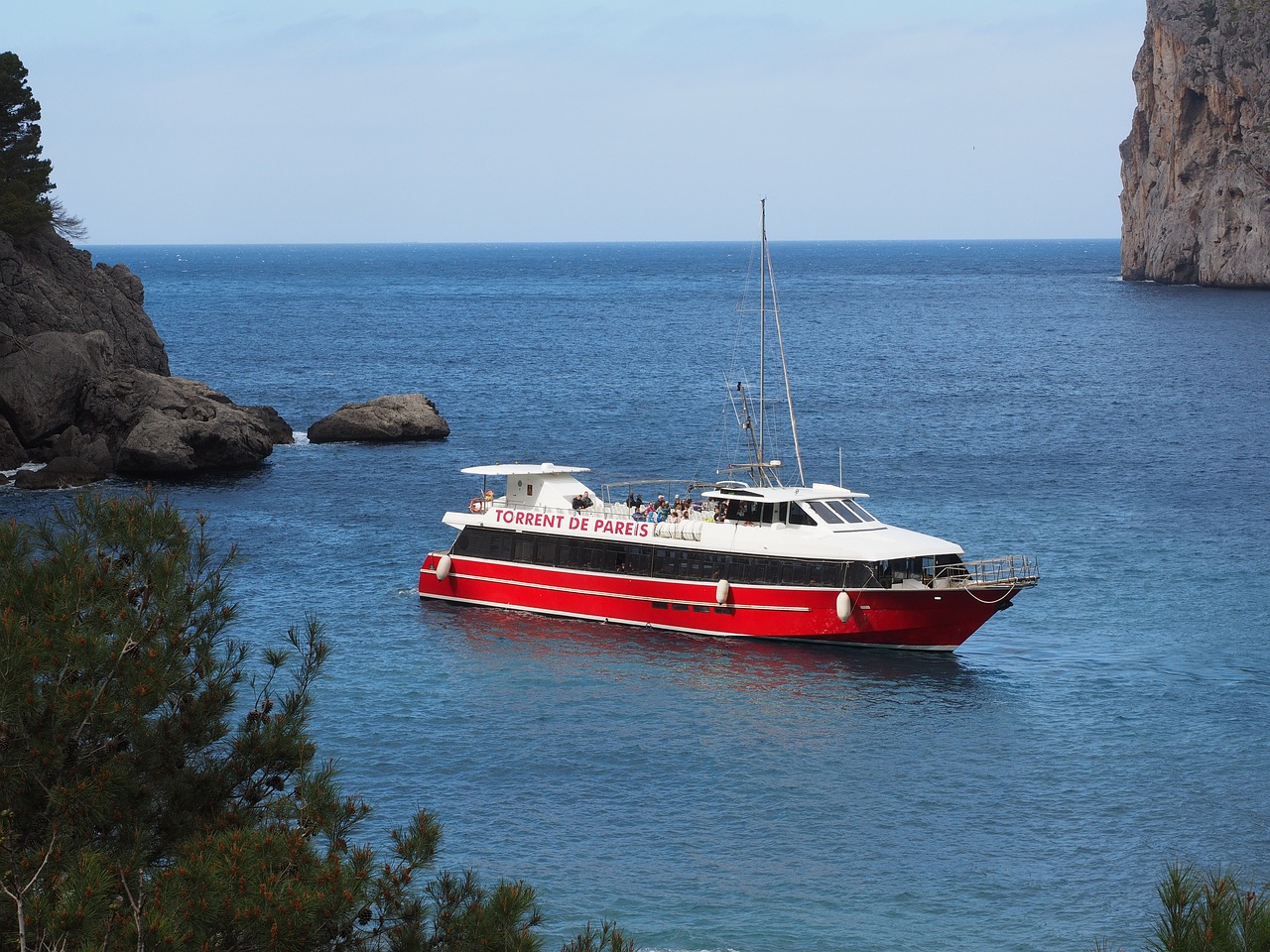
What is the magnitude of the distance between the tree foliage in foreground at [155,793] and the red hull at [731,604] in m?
26.6

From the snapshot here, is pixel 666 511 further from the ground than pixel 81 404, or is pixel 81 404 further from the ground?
pixel 81 404

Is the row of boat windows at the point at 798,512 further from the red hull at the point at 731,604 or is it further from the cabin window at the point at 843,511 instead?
the red hull at the point at 731,604

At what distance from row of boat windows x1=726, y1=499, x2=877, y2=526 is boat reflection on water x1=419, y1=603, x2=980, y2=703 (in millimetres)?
3729

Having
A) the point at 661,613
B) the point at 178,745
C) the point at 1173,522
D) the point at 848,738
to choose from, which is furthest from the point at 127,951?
the point at 1173,522

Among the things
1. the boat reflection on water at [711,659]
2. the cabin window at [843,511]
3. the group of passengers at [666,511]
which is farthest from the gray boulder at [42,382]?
the cabin window at [843,511]

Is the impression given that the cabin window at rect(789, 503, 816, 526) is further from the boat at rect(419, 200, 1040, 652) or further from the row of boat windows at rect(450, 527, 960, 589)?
the row of boat windows at rect(450, 527, 960, 589)

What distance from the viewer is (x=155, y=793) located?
16062 mm

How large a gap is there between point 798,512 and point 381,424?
40.0 meters

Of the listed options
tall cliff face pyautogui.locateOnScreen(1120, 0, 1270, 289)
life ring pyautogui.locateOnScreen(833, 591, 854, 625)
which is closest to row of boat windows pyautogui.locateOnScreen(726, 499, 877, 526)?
life ring pyautogui.locateOnScreen(833, 591, 854, 625)

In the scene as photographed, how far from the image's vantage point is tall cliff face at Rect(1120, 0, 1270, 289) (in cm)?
15725

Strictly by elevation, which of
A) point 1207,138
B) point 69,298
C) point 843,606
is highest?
point 1207,138

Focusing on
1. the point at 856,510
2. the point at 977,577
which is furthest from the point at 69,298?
the point at 977,577

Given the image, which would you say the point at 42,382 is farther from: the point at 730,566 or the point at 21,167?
the point at 730,566

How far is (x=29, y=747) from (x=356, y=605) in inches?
1329
